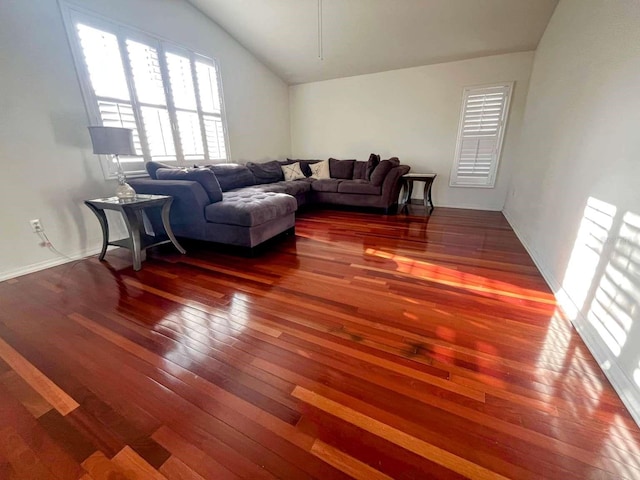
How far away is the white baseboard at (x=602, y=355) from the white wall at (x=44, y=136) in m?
3.98

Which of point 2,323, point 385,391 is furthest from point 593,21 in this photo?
point 2,323

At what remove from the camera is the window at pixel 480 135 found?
413cm

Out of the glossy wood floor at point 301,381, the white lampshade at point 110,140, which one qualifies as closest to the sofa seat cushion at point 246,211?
the glossy wood floor at point 301,381

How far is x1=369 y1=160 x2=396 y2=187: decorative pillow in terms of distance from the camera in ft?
13.4

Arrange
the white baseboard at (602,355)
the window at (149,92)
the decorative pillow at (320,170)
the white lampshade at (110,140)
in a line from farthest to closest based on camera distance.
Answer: the decorative pillow at (320,170) → the window at (149,92) → the white lampshade at (110,140) → the white baseboard at (602,355)

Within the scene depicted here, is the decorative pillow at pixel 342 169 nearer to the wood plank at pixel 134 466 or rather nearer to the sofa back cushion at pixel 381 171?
the sofa back cushion at pixel 381 171

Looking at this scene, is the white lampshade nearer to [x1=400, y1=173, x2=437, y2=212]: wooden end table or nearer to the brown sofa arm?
the brown sofa arm


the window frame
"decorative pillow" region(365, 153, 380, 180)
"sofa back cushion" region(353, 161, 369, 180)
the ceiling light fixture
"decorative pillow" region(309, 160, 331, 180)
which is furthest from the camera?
"decorative pillow" region(309, 160, 331, 180)

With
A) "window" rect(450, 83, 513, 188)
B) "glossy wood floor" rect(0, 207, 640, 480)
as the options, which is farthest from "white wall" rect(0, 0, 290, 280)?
"window" rect(450, 83, 513, 188)

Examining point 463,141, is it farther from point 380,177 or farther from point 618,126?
point 618,126

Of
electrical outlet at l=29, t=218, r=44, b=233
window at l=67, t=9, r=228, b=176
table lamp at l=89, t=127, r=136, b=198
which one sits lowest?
electrical outlet at l=29, t=218, r=44, b=233

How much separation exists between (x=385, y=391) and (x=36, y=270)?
3.06m

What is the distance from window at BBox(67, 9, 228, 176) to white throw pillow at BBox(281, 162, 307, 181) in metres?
1.12

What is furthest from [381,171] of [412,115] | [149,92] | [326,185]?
[149,92]
